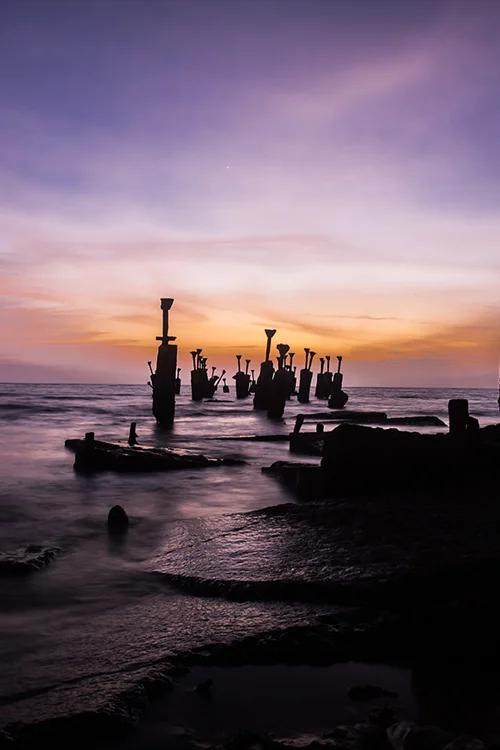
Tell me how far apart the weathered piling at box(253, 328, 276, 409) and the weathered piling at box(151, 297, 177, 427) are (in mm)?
9016

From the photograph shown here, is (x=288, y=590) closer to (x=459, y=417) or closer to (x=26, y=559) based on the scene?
(x=26, y=559)

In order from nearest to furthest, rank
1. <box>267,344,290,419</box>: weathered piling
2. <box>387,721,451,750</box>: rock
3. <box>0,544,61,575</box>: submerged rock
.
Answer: <box>387,721,451,750</box>: rock, <box>0,544,61,575</box>: submerged rock, <box>267,344,290,419</box>: weathered piling

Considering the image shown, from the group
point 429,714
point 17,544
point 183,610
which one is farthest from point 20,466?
point 429,714

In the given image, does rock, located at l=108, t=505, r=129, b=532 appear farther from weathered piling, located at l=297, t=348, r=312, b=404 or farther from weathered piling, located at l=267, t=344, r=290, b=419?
weathered piling, located at l=297, t=348, r=312, b=404

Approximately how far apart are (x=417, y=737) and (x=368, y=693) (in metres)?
0.57

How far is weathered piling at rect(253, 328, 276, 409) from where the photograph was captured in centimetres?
3589

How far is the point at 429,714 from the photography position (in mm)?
3396

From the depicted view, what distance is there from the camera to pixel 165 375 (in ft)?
86.4

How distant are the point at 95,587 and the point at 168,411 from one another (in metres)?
22.0

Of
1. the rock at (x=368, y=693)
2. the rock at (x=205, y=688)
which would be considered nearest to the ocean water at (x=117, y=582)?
the rock at (x=205, y=688)

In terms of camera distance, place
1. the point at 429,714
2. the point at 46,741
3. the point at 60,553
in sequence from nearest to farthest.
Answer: the point at 46,741 → the point at 429,714 → the point at 60,553

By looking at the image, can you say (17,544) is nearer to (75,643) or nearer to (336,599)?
(75,643)

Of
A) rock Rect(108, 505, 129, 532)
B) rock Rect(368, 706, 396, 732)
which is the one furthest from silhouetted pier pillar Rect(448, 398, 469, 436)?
rock Rect(368, 706, 396, 732)

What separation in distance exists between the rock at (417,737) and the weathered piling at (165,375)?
23.2 meters
